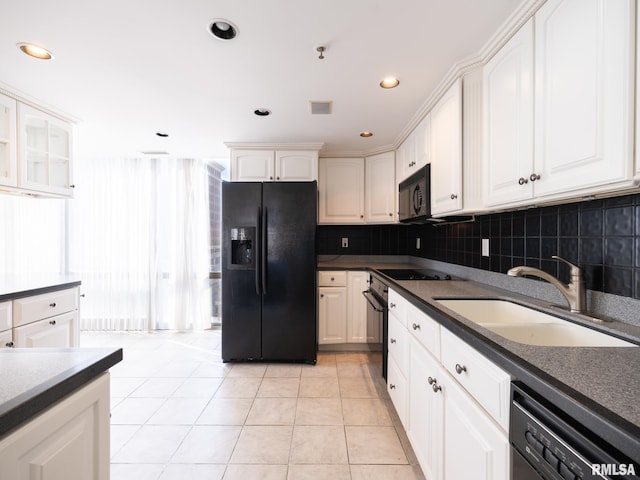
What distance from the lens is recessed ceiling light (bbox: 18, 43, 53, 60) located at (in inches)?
59.3

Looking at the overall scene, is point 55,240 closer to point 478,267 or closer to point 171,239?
point 171,239

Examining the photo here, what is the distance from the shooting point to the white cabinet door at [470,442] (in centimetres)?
78

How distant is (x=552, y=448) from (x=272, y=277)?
2373mm

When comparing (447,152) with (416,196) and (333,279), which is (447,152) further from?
(333,279)

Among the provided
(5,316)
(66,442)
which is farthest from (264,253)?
(66,442)

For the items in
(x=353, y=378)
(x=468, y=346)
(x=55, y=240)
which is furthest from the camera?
(x=55, y=240)

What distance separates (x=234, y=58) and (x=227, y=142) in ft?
4.70

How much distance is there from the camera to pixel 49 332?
1.89m

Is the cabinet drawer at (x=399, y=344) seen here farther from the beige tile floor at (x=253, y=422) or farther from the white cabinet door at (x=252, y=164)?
the white cabinet door at (x=252, y=164)

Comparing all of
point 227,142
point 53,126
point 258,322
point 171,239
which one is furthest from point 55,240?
point 258,322

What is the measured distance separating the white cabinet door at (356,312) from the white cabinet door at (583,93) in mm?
2108

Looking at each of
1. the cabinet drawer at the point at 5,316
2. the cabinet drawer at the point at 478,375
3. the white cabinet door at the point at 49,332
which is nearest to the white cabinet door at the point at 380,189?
the cabinet drawer at the point at 478,375

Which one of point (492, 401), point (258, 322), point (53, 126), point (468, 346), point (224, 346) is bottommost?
point (224, 346)

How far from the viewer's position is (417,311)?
1485 millimetres
